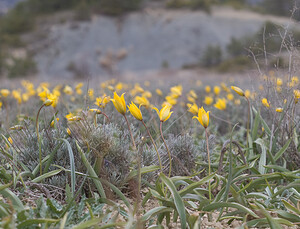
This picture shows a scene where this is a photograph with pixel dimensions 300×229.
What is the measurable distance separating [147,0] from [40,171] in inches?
1416

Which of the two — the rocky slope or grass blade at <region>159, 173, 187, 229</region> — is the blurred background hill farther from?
grass blade at <region>159, 173, 187, 229</region>

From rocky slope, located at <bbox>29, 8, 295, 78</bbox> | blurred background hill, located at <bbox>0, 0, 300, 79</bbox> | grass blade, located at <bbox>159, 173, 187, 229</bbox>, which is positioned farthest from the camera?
rocky slope, located at <bbox>29, 8, 295, 78</bbox>

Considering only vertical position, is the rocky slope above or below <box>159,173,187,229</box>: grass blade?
below

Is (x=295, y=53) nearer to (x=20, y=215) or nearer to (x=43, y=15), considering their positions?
(x=20, y=215)

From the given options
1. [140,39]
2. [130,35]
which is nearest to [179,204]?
[140,39]

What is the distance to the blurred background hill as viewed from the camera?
2684 centimetres

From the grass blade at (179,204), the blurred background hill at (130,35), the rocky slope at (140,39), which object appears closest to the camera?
the grass blade at (179,204)

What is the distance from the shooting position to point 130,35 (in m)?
30.1

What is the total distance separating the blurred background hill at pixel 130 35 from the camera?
2684 centimetres

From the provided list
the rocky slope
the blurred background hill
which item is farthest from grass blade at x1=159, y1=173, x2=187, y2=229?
the rocky slope

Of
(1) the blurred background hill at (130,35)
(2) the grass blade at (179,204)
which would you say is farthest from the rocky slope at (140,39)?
(2) the grass blade at (179,204)

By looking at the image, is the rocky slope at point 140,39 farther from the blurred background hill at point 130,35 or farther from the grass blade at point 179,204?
the grass blade at point 179,204

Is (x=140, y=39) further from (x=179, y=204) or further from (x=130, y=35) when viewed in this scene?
(x=179, y=204)

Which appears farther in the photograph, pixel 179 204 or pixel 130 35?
pixel 130 35
